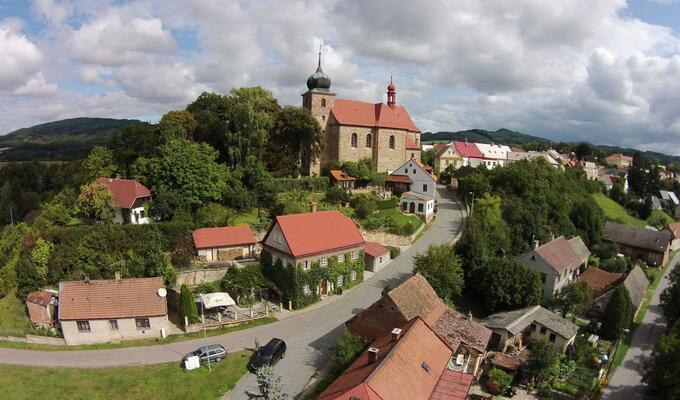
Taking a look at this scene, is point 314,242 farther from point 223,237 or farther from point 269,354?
point 269,354

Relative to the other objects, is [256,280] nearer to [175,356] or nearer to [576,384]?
[175,356]

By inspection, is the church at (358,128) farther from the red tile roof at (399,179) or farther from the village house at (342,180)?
the red tile roof at (399,179)

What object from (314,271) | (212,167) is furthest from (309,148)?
(314,271)

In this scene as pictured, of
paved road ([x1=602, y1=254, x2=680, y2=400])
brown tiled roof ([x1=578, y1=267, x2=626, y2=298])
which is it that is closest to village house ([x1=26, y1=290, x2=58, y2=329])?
paved road ([x1=602, y1=254, x2=680, y2=400])

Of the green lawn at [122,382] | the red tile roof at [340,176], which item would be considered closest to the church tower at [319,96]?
the red tile roof at [340,176]

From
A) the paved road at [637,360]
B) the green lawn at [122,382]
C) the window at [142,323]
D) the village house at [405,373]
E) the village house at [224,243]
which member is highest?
the village house at [224,243]
